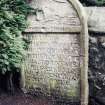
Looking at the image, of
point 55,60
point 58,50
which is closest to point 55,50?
point 58,50

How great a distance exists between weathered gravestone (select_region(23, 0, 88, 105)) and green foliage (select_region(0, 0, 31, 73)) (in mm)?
163

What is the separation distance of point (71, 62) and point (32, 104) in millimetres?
903

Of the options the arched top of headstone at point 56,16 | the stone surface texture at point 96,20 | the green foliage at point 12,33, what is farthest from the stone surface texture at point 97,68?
the green foliage at point 12,33

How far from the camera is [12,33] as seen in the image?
5.07 metres

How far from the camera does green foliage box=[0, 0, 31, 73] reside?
16.0 feet

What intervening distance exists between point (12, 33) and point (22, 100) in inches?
42.7

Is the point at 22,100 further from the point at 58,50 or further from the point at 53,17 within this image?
the point at 53,17

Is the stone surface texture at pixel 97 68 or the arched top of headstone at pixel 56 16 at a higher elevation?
the arched top of headstone at pixel 56 16

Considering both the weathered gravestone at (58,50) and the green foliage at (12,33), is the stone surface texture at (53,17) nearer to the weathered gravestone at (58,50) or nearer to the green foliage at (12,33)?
the weathered gravestone at (58,50)

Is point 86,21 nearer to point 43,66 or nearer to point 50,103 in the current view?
point 43,66

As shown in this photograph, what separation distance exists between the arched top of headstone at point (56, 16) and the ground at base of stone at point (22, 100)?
1.08m

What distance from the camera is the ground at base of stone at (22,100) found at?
522 cm

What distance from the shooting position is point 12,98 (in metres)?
5.30

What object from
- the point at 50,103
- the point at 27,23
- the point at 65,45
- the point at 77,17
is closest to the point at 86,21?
the point at 77,17
